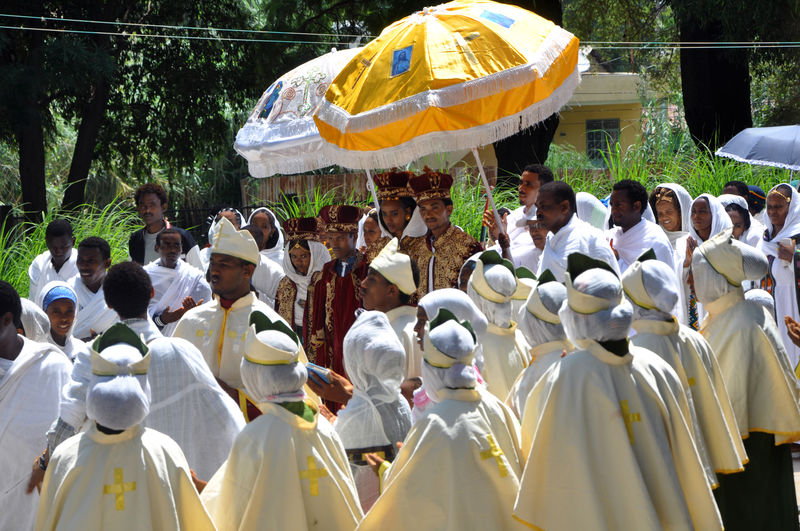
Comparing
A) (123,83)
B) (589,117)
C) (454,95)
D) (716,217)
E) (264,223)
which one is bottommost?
(589,117)

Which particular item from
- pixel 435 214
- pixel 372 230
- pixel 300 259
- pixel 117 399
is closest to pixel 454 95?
pixel 435 214

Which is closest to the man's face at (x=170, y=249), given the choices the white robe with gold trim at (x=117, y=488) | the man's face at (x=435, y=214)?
the man's face at (x=435, y=214)

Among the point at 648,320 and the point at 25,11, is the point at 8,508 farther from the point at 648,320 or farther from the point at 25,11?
the point at 25,11

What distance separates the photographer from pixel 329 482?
439cm

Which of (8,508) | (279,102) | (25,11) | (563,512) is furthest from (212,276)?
(25,11)

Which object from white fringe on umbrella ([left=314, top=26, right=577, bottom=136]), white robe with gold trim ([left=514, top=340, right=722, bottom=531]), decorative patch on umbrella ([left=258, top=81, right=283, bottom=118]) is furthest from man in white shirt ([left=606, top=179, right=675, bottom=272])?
white robe with gold trim ([left=514, top=340, right=722, bottom=531])

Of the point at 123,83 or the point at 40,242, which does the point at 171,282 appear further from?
the point at 123,83

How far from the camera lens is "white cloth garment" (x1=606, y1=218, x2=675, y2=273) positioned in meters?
8.41

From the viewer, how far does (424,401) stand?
16.3 ft

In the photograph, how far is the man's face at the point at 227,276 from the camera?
6148 mm

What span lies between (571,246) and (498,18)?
1940 mm

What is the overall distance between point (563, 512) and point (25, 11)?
16.2m

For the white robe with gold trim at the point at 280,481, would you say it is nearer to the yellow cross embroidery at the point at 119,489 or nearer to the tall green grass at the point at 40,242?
the yellow cross embroidery at the point at 119,489

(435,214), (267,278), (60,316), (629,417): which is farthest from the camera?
(267,278)
